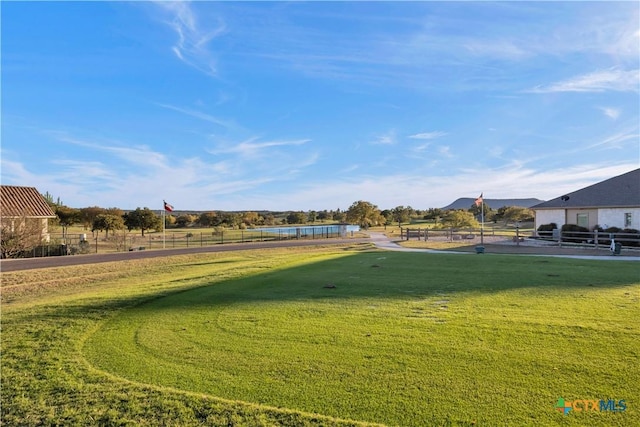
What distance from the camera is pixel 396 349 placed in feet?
15.8

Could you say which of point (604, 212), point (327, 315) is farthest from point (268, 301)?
point (604, 212)

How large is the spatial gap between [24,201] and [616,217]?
48444 mm

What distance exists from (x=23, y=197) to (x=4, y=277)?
2291 centimetres

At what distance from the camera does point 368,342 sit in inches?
202

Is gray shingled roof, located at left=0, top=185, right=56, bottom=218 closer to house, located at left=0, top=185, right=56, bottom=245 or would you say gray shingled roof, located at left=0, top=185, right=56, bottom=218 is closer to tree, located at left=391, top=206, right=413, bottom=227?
house, located at left=0, top=185, right=56, bottom=245

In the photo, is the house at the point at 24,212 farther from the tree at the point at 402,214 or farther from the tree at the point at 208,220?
the tree at the point at 402,214

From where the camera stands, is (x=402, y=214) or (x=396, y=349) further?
(x=402, y=214)

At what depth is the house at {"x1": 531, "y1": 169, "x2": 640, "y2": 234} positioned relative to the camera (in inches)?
1064

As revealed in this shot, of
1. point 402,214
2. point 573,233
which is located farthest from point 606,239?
point 402,214

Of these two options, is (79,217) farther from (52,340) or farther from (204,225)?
(52,340)

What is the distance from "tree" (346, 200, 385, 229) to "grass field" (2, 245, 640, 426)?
178 feet

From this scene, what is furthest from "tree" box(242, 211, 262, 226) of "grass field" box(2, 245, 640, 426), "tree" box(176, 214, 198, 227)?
"grass field" box(2, 245, 640, 426)

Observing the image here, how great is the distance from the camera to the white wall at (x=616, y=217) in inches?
1039

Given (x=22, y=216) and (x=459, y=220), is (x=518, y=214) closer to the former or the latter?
(x=459, y=220)
